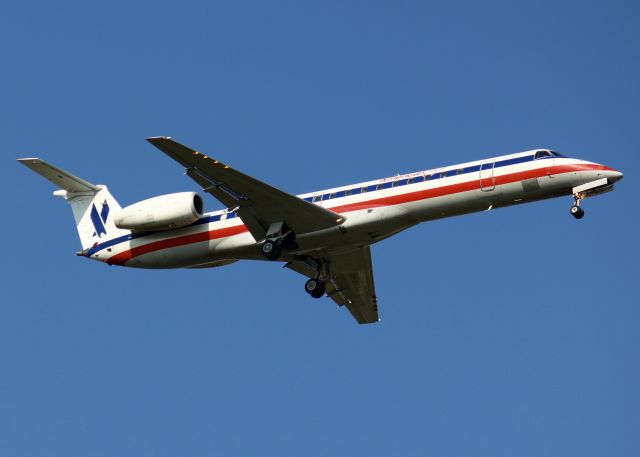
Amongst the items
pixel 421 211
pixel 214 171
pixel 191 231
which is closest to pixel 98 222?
pixel 191 231

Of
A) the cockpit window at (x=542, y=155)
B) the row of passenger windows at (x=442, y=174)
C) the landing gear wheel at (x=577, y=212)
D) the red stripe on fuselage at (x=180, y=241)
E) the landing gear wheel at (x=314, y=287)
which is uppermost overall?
the cockpit window at (x=542, y=155)

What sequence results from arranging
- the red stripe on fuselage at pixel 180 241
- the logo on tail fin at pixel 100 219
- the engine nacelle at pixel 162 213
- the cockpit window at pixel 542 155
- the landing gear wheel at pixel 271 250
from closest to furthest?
the cockpit window at pixel 542 155 < the landing gear wheel at pixel 271 250 < the engine nacelle at pixel 162 213 < the red stripe on fuselage at pixel 180 241 < the logo on tail fin at pixel 100 219

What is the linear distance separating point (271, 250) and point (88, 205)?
26.4 feet

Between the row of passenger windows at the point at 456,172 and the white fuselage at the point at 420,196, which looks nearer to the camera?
the white fuselage at the point at 420,196

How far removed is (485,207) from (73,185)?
582 inches

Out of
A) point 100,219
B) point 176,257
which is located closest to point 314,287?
point 176,257

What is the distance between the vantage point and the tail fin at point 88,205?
117ft

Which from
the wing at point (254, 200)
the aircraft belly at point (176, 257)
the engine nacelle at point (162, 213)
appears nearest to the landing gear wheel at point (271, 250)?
the wing at point (254, 200)

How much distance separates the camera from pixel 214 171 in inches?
1228

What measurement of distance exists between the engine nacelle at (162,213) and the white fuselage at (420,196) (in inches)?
35.3

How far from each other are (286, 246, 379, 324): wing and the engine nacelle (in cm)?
410

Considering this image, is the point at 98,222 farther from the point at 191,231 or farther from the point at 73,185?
the point at 191,231

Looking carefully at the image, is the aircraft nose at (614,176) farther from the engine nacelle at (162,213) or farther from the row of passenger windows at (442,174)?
the engine nacelle at (162,213)

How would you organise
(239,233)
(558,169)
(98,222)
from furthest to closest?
(98,222), (239,233), (558,169)
